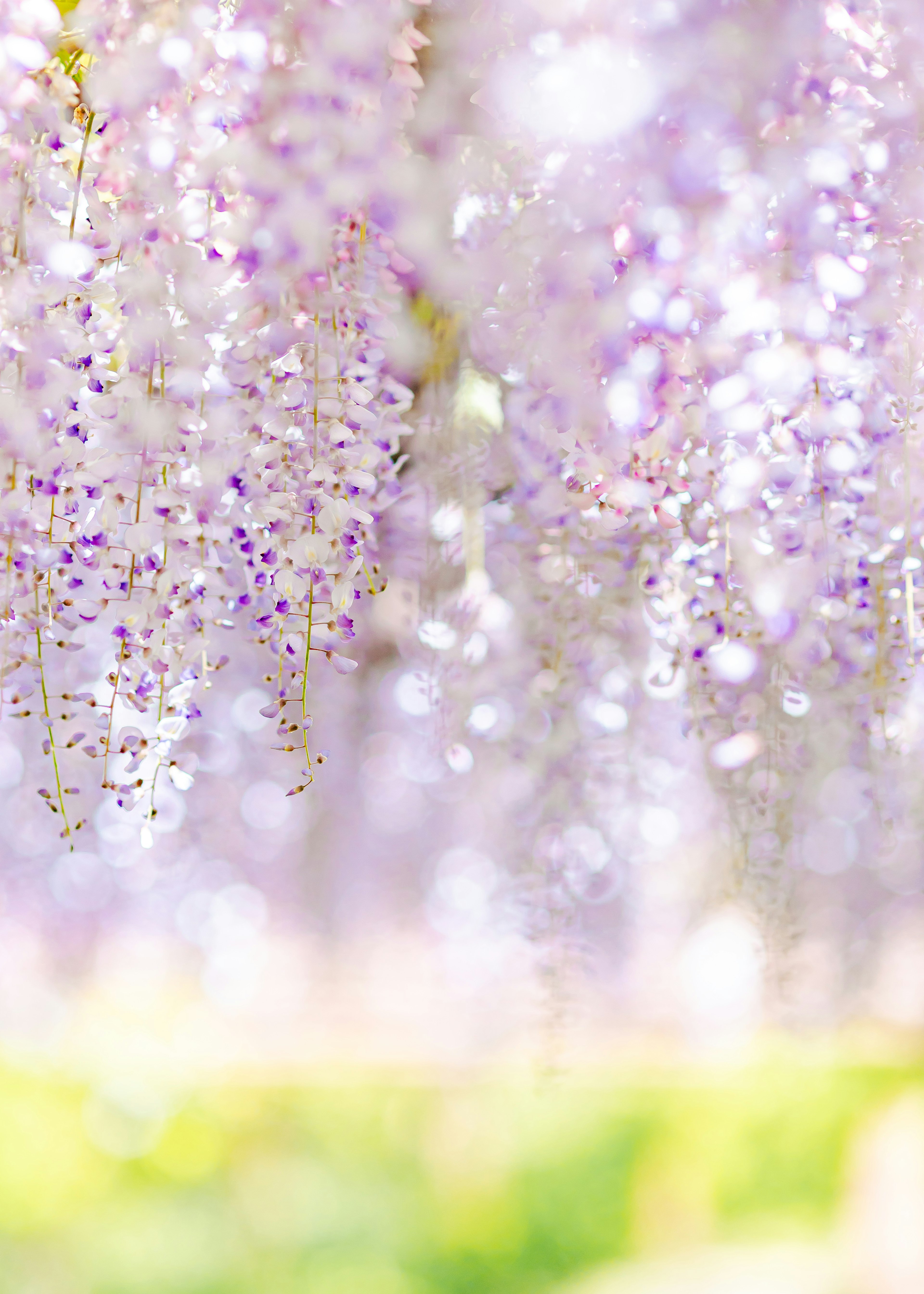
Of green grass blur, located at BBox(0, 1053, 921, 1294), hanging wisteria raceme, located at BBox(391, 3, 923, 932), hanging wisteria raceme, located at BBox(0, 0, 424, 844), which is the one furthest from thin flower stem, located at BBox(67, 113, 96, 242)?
green grass blur, located at BBox(0, 1053, 921, 1294)

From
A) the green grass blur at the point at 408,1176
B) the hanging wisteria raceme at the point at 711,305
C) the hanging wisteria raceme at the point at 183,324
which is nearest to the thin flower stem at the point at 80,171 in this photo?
the hanging wisteria raceme at the point at 183,324

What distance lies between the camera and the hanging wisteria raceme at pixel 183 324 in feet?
2.90

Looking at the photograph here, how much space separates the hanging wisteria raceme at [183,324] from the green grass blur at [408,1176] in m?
3.26

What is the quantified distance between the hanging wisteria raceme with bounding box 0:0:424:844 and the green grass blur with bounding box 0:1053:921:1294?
10.7ft

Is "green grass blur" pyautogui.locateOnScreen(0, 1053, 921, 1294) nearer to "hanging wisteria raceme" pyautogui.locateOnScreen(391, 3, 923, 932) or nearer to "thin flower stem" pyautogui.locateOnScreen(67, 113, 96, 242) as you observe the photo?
"hanging wisteria raceme" pyautogui.locateOnScreen(391, 3, 923, 932)

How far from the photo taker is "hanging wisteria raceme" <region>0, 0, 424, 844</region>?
89 cm

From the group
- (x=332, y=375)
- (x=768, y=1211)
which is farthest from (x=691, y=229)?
(x=768, y=1211)

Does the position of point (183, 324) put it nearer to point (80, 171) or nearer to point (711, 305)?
point (80, 171)

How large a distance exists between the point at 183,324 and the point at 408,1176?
396 cm

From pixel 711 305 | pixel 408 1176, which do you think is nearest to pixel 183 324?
pixel 711 305

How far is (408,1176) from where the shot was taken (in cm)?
419

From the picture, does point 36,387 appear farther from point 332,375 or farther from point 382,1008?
point 382,1008

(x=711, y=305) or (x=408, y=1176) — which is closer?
(x=711, y=305)

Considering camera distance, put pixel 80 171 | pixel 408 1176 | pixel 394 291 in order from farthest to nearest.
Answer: pixel 408 1176
pixel 394 291
pixel 80 171
